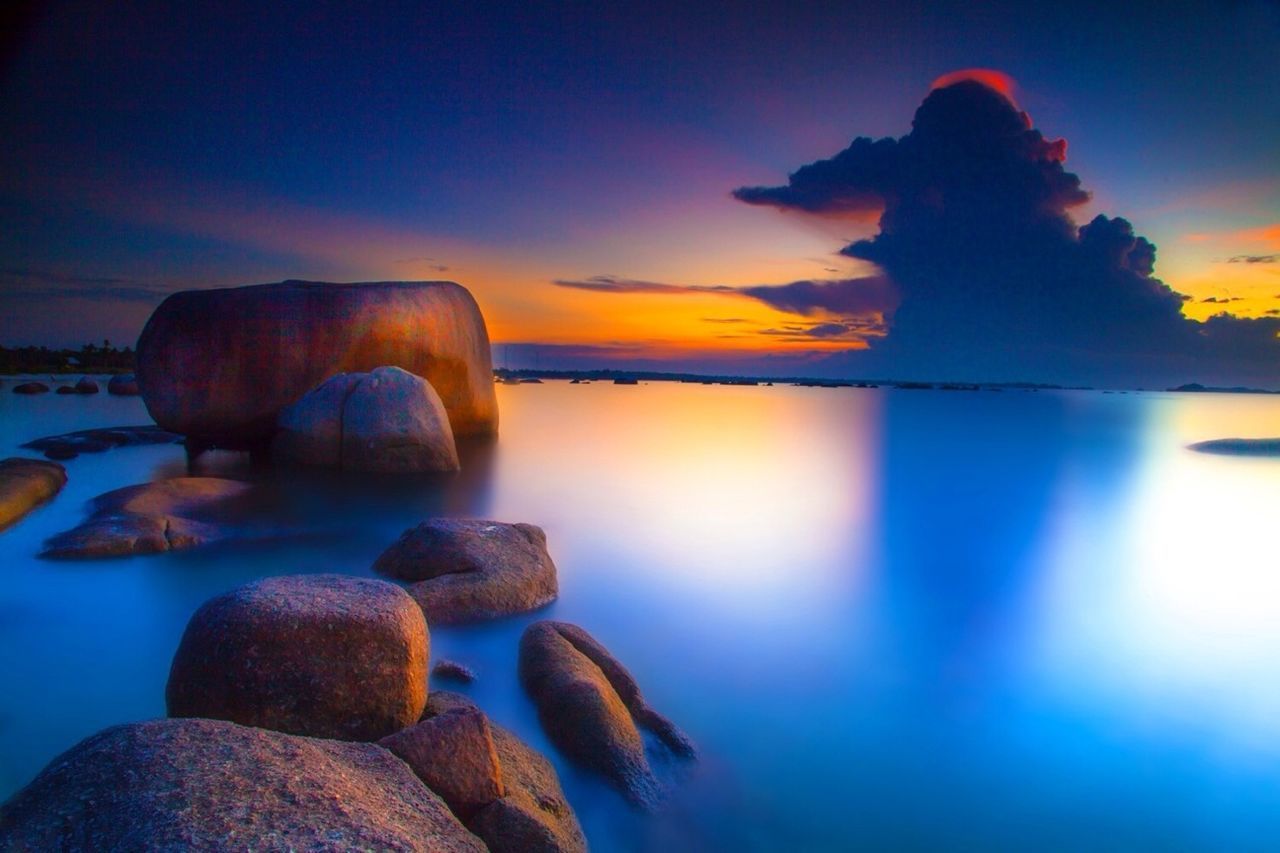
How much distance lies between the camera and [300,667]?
3115 mm

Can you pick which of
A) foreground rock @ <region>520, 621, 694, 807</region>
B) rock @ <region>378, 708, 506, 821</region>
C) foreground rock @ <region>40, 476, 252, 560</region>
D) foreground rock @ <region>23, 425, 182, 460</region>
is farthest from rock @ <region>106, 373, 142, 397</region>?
rock @ <region>378, 708, 506, 821</region>

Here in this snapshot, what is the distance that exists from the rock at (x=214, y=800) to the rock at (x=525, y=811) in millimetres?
307

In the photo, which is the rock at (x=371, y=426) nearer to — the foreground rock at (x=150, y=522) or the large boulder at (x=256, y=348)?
the large boulder at (x=256, y=348)

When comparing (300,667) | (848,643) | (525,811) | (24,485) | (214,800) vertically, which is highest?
(214,800)

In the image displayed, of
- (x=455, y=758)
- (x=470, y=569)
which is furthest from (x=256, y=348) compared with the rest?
(x=455, y=758)

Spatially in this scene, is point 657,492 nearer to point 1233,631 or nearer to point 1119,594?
point 1119,594

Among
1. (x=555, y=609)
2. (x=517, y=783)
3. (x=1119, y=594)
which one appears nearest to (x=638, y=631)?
(x=555, y=609)

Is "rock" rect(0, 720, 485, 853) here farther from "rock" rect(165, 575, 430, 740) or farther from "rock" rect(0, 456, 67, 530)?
"rock" rect(0, 456, 67, 530)

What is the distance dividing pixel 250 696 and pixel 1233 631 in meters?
7.99

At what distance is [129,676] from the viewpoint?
4.80 m

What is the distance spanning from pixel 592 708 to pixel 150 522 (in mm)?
6131

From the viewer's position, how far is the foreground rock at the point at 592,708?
3.50 m

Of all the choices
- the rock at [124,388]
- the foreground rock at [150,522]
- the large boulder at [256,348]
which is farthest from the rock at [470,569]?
the rock at [124,388]

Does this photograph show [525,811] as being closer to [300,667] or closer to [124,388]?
[300,667]
